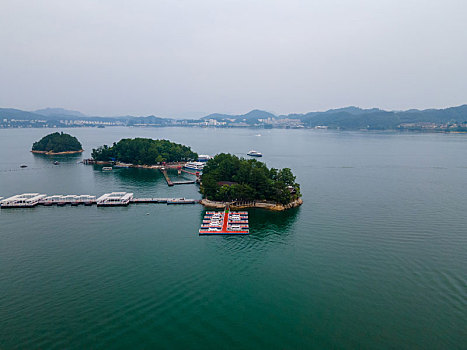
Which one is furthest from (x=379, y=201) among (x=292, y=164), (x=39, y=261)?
(x=39, y=261)

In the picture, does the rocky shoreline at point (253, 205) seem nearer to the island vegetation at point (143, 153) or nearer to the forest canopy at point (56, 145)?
the island vegetation at point (143, 153)

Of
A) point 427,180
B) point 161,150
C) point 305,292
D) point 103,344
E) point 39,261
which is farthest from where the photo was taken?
point 161,150

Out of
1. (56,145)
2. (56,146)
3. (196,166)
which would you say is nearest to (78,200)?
(196,166)

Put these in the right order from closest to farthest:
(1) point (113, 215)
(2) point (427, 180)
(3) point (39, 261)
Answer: (3) point (39, 261) < (1) point (113, 215) < (2) point (427, 180)

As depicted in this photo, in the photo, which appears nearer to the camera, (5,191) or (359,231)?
(359,231)

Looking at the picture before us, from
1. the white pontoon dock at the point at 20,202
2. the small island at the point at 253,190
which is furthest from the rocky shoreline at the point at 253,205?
the white pontoon dock at the point at 20,202

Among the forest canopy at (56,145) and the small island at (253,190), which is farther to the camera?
the forest canopy at (56,145)

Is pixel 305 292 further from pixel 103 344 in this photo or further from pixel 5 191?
pixel 5 191

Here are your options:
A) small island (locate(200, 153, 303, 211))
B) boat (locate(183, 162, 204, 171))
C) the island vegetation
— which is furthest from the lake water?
the island vegetation
